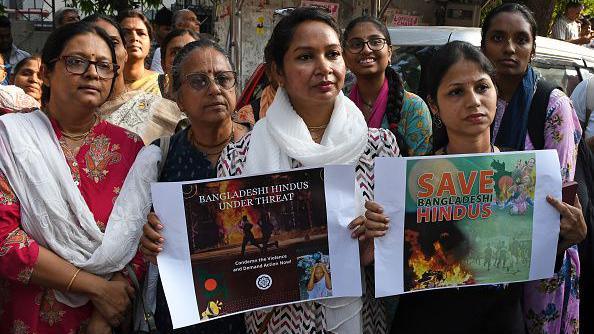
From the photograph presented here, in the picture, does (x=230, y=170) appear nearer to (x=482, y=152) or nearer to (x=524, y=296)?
(x=482, y=152)

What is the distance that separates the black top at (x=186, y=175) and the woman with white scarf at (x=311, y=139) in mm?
103

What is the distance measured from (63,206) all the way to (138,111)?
1.22 meters

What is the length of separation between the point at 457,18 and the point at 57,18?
7206mm

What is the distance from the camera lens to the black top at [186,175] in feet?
7.98

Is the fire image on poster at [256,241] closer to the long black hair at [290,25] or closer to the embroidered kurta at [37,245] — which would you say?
the embroidered kurta at [37,245]

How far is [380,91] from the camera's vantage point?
3486 mm

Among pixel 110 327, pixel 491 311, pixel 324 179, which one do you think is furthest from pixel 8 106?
pixel 491 311

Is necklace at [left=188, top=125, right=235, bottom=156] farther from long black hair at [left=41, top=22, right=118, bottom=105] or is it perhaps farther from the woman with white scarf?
long black hair at [left=41, top=22, right=118, bottom=105]

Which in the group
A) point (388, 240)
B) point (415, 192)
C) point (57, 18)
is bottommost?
point (388, 240)

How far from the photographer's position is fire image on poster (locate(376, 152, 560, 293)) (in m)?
2.20

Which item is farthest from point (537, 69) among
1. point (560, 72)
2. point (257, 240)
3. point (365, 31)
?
point (257, 240)

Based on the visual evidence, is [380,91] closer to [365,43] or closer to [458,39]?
[365,43]

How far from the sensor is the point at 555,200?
2.23 m

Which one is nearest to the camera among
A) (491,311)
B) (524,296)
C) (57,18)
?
(491,311)
